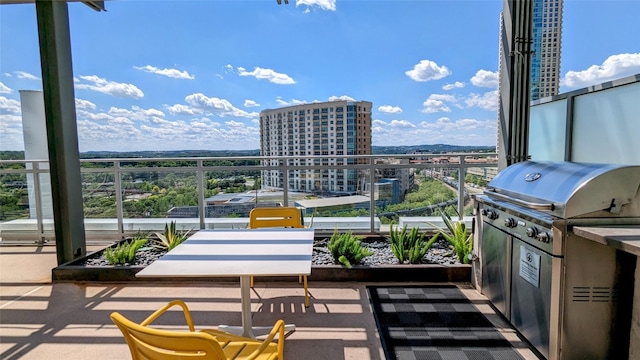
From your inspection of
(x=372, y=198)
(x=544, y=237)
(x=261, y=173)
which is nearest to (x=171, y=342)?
A: (x=544, y=237)

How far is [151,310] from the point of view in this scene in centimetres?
289

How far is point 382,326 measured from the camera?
257 cm

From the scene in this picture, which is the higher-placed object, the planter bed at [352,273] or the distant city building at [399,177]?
the distant city building at [399,177]

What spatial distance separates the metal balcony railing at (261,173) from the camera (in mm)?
4469

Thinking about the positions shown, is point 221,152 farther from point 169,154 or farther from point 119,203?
point 119,203

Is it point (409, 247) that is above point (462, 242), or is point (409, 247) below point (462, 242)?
below

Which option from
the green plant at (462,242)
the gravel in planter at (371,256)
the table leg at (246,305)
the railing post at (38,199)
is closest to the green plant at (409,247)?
the gravel in planter at (371,256)

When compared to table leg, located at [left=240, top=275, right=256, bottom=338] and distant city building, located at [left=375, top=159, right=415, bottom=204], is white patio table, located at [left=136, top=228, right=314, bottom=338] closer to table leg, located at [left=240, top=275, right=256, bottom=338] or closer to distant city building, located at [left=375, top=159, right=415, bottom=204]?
table leg, located at [left=240, top=275, right=256, bottom=338]

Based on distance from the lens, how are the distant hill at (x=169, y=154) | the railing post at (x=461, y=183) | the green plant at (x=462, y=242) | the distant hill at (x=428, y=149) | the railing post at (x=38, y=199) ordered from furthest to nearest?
1. the railing post at (x=38, y=199)
2. the distant hill at (x=169, y=154)
3. the distant hill at (x=428, y=149)
4. the railing post at (x=461, y=183)
5. the green plant at (x=462, y=242)

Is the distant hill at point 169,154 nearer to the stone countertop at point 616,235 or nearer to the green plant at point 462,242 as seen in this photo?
the green plant at point 462,242

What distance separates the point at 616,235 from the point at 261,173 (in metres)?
3.73

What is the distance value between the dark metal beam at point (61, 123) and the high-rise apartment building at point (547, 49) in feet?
16.9

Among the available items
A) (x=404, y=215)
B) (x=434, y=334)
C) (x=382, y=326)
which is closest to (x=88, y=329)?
(x=382, y=326)

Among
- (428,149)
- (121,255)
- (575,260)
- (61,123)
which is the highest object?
(61,123)
